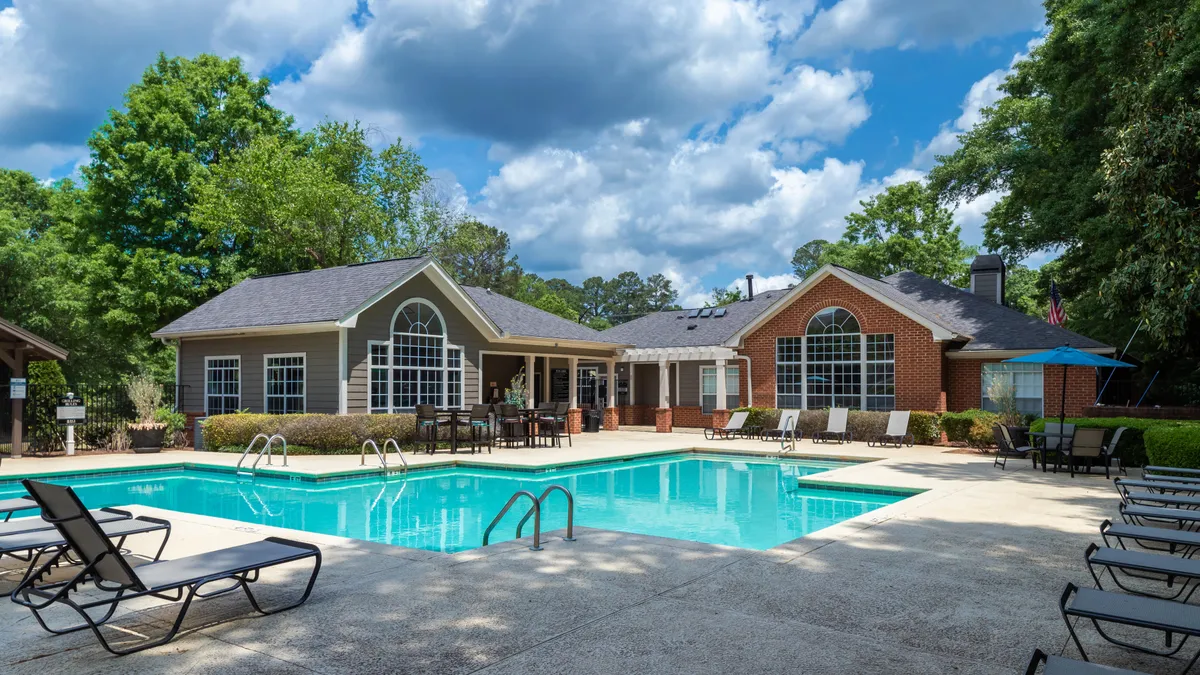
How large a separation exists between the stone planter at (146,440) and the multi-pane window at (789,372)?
1688 centimetres

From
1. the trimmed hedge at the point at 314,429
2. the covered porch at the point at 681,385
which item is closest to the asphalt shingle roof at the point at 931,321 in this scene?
the covered porch at the point at 681,385

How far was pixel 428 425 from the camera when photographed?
18516 mm

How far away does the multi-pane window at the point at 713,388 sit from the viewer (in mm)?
26062

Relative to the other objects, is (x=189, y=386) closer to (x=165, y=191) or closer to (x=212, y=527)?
(x=165, y=191)

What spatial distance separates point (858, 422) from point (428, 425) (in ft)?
38.2

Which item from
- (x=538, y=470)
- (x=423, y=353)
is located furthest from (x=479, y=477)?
(x=423, y=353)

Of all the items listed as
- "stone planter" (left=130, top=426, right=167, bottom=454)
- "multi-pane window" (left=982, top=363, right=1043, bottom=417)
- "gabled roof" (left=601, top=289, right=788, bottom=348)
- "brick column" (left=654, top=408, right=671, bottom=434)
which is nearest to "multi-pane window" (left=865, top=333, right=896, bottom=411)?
"multi-pane window" (left=982, top=363, right=1043, bottom=417)

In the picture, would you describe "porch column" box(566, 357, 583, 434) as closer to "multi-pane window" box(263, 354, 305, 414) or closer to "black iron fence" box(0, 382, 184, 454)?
"multi-pane window" box(263, 354, 305, 414)

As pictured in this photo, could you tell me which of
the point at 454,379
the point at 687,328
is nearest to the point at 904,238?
the point at 687,328

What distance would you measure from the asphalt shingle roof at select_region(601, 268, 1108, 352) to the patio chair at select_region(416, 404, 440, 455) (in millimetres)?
10301

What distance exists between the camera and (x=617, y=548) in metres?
7.02

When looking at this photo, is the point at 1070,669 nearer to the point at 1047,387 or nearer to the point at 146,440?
the point at 146,440

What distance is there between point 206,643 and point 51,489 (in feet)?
4.08

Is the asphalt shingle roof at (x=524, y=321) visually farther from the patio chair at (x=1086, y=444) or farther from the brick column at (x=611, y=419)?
the patio chair at (x=1086, y=444)
